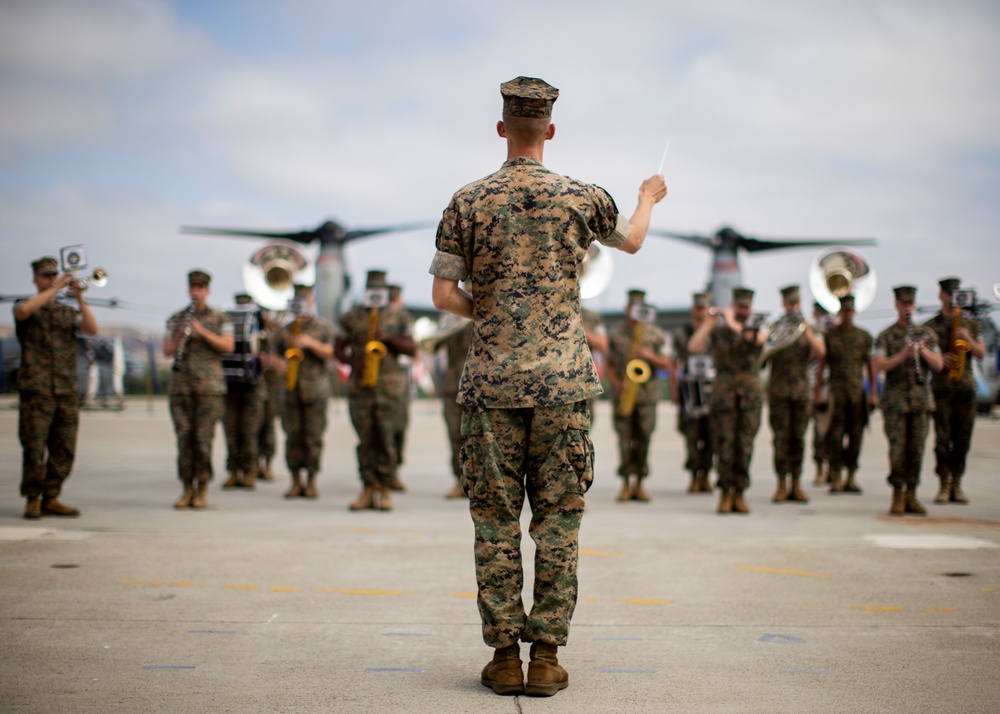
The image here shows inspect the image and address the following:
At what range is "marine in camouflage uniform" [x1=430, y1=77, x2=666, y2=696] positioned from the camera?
355 cm

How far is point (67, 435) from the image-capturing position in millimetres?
7898

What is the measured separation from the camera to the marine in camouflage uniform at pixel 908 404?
8.47 m

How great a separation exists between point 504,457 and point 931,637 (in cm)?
218

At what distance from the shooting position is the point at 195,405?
28.4ft

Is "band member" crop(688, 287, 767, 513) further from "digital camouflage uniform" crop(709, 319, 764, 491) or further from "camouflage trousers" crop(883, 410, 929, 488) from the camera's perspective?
"camouflage trousers" crop(883, 410, 929, 488)

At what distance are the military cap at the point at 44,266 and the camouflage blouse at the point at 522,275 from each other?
538cm

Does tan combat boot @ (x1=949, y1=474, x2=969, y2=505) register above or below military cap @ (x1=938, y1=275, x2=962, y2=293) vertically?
below

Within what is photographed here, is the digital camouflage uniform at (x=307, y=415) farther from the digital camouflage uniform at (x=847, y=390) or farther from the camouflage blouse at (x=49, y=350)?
the digital camouflage uniform at (x=847, y=390)

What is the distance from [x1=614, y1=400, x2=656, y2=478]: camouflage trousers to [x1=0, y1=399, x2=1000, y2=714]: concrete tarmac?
112 cm

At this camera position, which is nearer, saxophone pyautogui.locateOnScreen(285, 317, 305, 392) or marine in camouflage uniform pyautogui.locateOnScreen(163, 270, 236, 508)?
marine in camouflage uniform pyautogui.locateOnScreen(163, 270, 236, 508)

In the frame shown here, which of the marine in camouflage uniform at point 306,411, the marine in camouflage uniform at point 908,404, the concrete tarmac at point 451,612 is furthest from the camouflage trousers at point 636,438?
the marine in camouflage uniform at point 306,411

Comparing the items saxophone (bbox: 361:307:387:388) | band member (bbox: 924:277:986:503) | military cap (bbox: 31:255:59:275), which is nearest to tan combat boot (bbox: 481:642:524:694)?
saxophone (bbox: 361:307:387:388)

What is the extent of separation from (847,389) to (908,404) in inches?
91.8

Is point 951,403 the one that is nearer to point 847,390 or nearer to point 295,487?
point 847,390
